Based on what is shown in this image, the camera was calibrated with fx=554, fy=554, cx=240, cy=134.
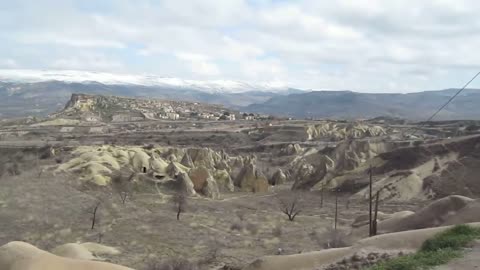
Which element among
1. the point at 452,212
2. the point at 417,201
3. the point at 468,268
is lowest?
the point at 417,201

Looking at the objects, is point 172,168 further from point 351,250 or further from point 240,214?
point 351,250

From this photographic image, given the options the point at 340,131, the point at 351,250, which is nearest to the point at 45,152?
the point at 340,131

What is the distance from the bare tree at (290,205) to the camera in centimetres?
5242

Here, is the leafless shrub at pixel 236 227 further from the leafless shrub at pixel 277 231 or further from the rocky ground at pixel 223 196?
the leafless shrub at pixel 277 231

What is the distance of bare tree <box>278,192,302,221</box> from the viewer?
52.4 meters

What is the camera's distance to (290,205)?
6172 centimetres

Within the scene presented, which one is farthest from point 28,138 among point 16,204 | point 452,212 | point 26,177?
point 452,212

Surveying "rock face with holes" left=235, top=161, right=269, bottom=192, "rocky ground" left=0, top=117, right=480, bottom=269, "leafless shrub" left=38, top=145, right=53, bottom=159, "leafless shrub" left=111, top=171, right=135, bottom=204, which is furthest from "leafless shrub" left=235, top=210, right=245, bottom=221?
"leafless shrub" left=38, top=145, right=53, bottom=159

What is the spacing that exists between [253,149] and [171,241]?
7858 centimetres

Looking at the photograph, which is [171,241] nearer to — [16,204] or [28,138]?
[16,204]

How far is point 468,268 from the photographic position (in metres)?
14.5

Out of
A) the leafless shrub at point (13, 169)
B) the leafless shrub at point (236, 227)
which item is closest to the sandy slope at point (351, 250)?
the leafless shrub at point (236, 227)

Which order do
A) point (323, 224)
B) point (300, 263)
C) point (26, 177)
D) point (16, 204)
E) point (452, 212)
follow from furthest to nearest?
point (26, 177) < point (323, 224) < point (16, 204) < point (452, 212) < point (300, 263)

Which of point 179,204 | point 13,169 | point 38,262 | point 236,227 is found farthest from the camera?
point 13,169
